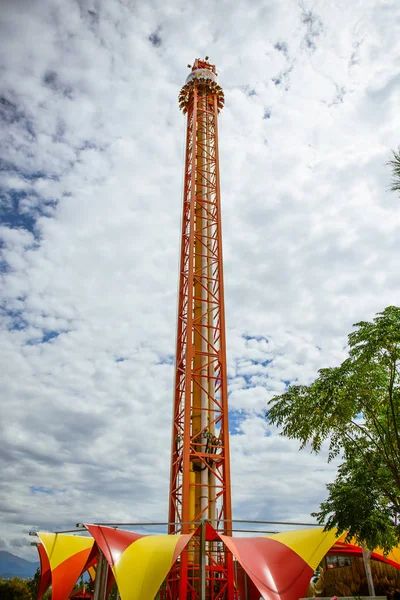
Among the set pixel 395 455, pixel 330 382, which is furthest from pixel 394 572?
pixel 330 382

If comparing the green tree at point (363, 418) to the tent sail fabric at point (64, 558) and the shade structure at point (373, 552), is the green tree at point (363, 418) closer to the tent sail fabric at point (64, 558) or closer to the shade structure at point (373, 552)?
the shade structure at point (373, 552)

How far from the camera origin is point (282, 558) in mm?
15820

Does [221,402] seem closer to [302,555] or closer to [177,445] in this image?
[177,445]

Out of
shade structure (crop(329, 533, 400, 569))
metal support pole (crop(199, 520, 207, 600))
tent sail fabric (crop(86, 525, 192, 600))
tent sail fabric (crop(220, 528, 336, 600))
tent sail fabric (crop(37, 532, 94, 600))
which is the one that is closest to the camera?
metal support pole (crop(199, 520, 207, 600))

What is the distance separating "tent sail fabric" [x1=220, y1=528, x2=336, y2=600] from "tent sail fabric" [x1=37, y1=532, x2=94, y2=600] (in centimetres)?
940

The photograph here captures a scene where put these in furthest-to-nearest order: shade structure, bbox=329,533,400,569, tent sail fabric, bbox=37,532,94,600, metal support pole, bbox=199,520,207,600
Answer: tent sail fabric, bbox=37,532,94,600 → shade structure, bbox=329,533,400,569 → metal support pole, bbox=199,520,207,600

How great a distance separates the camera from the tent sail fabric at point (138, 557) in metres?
13.9

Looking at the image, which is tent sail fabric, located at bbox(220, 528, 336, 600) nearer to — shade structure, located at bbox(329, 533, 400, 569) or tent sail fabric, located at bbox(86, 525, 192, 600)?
tent sail fabric, located at bbox(86, 525, 192, 600)

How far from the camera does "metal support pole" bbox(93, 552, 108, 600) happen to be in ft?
50.7

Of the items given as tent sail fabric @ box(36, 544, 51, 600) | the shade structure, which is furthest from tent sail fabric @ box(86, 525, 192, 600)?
tent sail fabric @ box(36, 544, 51, 600)

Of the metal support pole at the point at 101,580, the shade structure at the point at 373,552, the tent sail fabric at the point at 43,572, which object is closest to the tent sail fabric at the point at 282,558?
the shade structure at the point at 373,552

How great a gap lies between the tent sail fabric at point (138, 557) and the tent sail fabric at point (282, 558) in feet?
6.52

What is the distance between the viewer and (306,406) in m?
15.0

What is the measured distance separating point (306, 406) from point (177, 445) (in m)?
10.3
